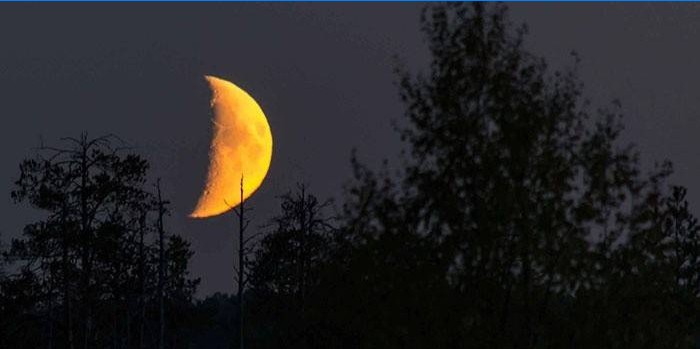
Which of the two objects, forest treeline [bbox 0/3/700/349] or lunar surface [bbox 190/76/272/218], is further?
lunar surface [bbox 190/76/272/218]

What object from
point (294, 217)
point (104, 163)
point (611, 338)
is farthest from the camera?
point (294, 217)

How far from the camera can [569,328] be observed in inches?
569

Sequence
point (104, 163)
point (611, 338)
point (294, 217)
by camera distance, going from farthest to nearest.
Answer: point (294, 217), point (104, 163), point (611, 338)

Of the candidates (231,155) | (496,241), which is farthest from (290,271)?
(496,241)

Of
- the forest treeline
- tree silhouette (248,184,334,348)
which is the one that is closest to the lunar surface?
tree silhouette (248,184,334,348)

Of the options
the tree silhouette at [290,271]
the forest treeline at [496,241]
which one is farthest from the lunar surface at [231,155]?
the forest treeline at [496,241]

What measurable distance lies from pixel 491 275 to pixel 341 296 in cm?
156

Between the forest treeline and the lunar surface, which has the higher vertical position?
the lunar surface

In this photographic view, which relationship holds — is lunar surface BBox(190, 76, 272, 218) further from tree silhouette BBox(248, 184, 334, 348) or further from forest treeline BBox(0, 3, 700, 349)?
forest treeline BBox(0, 3, 700, 349)

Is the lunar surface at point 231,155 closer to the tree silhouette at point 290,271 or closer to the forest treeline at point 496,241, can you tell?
the tree silhouette at point 290,271

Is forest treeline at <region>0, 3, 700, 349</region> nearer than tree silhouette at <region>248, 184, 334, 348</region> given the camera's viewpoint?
Yes

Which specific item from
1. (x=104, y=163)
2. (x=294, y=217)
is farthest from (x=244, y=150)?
(x=104, y=163)

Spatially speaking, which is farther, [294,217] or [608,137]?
[294,217]

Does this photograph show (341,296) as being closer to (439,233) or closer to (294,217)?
(439,233)
